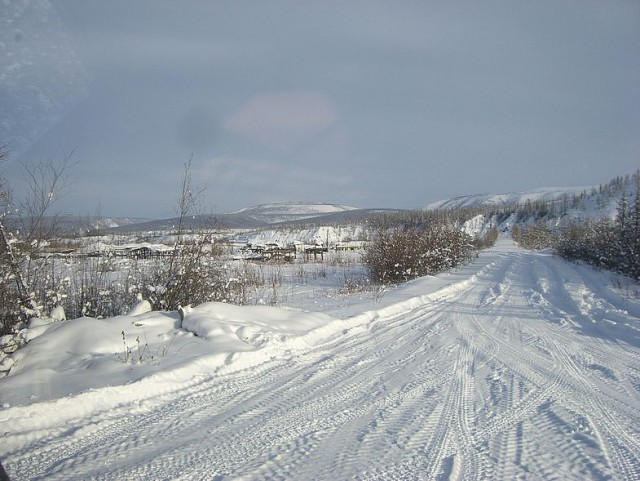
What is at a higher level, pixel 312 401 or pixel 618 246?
pixel 618 246

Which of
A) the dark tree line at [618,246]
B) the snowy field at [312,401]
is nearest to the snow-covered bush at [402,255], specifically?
the dark tree line at [618,246]

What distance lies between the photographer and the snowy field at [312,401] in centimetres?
307

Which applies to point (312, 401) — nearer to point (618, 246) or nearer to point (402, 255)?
point (402, 255)

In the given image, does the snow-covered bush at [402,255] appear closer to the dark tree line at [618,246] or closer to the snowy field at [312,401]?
the dark tree line at [618,246]

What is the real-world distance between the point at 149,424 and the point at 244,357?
1.95 metres

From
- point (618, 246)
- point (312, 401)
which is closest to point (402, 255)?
point (618, 246)

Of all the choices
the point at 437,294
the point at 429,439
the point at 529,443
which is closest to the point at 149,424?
the point at 429,439

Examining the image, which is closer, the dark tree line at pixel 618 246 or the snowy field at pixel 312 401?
the snowy field at pixel 312 401

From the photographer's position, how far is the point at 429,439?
11.3 ft

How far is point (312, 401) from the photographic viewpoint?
433cm

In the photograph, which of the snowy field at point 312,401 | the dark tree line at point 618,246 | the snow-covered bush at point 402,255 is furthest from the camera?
the snow-covered bush at point 402,255

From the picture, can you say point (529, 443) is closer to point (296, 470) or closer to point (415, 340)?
point (296, 470)

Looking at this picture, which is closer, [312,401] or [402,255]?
[312,401]

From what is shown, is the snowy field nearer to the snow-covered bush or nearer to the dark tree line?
the snow-covered bush
